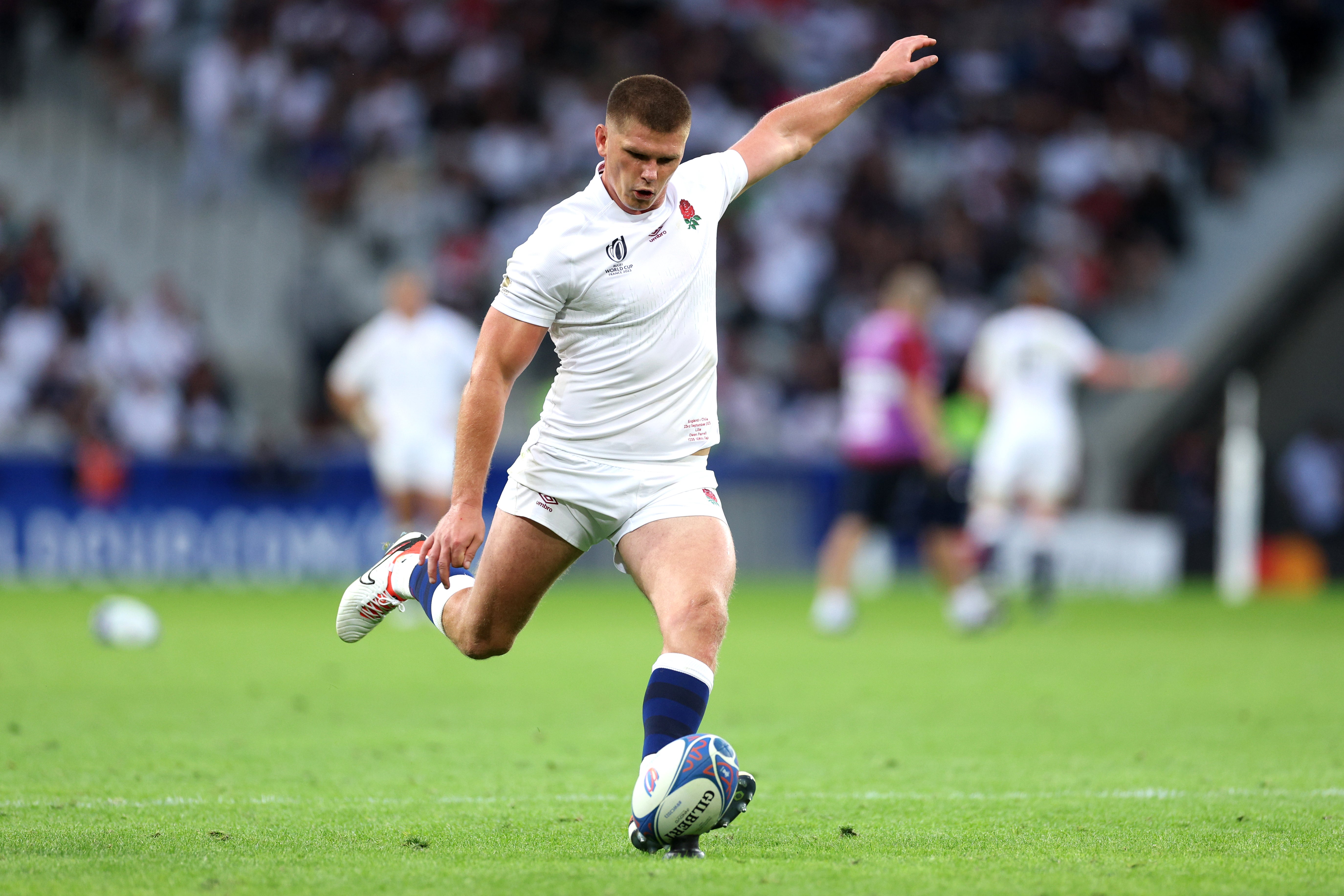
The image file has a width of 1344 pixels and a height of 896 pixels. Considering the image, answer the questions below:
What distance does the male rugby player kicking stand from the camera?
5.21 metres

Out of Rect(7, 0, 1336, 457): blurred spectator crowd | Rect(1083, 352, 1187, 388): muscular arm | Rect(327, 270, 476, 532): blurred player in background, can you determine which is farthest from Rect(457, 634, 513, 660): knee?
Rect(7, 0, 1336, 457): blurred spectator crowd

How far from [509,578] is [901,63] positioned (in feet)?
7.58

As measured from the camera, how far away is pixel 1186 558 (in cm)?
2091

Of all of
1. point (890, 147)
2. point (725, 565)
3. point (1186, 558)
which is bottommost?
point (1186, 558)

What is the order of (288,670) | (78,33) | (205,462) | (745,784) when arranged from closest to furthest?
1. (745,784)
2. (288,670)
3. (205,462)
4. (78,33)

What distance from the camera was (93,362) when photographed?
62.0ft

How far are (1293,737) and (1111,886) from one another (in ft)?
11.8

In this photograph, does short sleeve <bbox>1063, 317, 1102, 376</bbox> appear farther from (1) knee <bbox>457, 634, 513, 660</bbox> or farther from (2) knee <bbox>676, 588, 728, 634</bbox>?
(2) knee <bbox>676, 588, 728, 634</bbox>

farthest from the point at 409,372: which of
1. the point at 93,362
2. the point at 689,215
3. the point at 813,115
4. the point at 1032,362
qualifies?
the point at 689,215

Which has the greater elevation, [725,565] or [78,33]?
[78,33]

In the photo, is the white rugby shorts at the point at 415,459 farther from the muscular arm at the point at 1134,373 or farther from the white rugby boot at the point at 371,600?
the white rugby boot at the point at 371,600

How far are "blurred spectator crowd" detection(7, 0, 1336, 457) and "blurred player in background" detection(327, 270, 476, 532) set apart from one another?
6400 millimetres

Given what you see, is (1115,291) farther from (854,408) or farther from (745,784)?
(745,784)

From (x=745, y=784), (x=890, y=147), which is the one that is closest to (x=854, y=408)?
(x=745, y=784)
